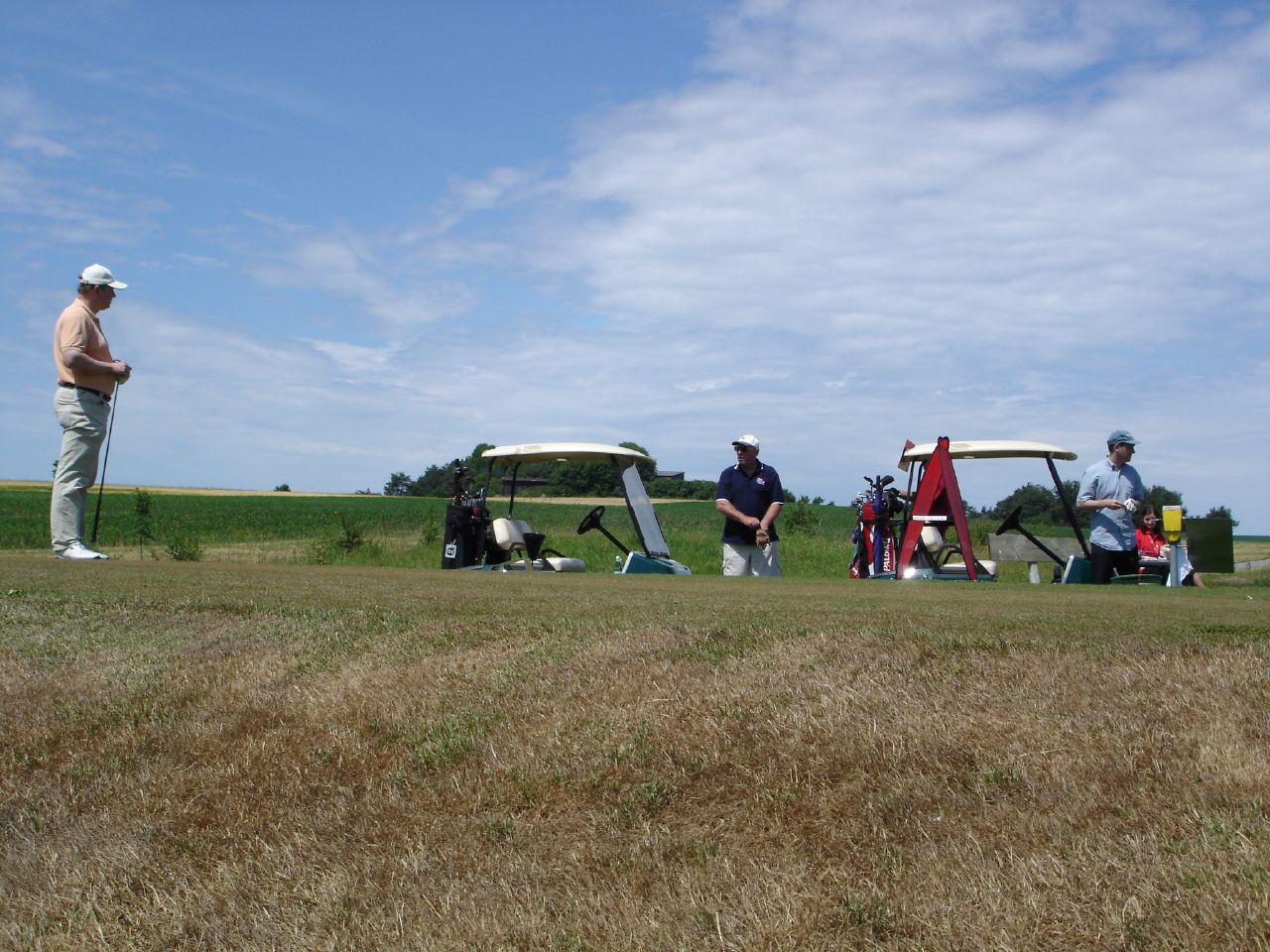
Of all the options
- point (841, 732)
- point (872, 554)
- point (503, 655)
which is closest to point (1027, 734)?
point (841, 732)

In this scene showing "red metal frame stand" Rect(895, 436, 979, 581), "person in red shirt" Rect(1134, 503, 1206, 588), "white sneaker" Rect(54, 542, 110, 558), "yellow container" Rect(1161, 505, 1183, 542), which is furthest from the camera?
"person in red shirt" Rect(1134, 503, 1206, 588)

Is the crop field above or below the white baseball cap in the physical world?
below

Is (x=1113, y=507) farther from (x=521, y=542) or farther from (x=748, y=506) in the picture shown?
(x=521, y=542)

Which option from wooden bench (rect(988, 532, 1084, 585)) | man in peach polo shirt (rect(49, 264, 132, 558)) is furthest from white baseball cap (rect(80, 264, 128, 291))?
wooden bench (rect(988, 532, 1084, 585))

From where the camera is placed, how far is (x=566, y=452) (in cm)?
1532

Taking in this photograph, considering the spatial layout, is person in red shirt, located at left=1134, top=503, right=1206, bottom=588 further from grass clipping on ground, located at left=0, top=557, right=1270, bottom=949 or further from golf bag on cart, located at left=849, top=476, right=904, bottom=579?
grass clipping on ground, located at left=0, top=557, right=1270, bottom=949

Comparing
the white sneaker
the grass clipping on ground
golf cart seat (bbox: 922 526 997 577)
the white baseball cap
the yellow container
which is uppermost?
the white baseball cap

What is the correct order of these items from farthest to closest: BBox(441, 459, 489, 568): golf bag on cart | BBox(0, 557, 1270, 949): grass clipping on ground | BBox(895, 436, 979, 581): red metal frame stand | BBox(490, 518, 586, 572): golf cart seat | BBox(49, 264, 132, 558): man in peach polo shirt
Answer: BBox(441, 459, 489, 568): golf bag on cart, BBox(490, 518, 586, 572): golf cart seat, BBox(895, 436, 979, 581): red metal frame stand, BBox(49, 264, 132, 558): man in peach polo shirt, BBox(0, 557, 1270, 949): grass clipping on ground

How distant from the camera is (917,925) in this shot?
3.11 m

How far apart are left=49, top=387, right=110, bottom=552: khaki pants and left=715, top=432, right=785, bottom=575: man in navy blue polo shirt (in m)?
5.65

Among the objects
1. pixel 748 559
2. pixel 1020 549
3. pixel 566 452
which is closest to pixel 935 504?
pixel 748 559

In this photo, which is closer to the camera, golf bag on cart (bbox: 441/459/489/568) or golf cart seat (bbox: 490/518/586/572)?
golf cart seat (bbox: 490/518/586/572)

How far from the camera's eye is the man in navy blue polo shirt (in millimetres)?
12430

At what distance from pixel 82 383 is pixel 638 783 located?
7.03 meters
